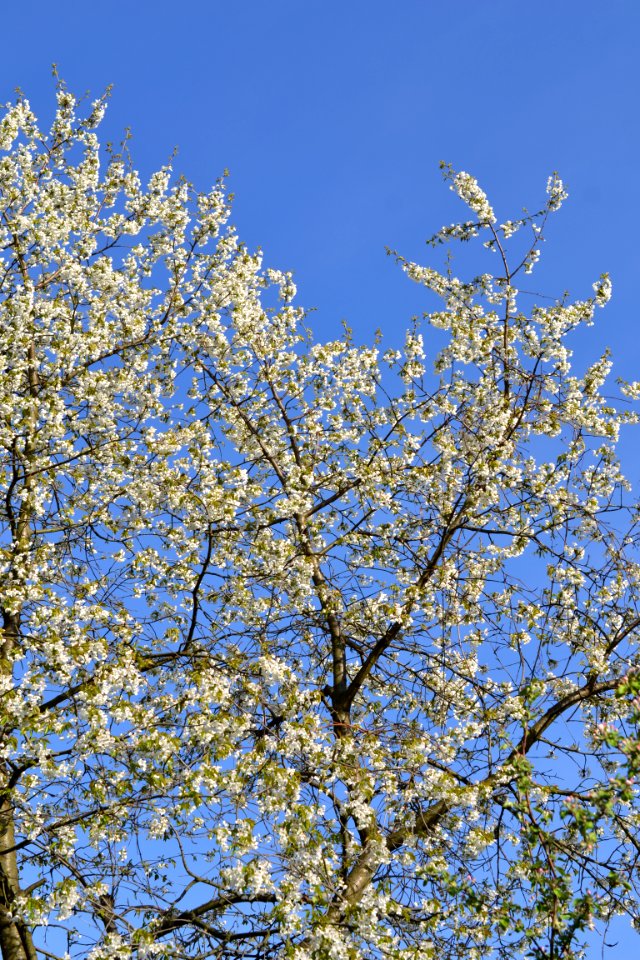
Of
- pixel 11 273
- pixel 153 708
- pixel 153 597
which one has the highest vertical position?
pixel 11 273

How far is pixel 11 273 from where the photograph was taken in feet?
40.9

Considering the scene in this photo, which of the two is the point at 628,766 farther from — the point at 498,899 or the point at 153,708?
the point at 153,708

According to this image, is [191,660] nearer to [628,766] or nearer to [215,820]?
[215,820]

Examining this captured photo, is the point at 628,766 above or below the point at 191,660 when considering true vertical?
below

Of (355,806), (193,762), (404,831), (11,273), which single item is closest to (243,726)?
(193,762)

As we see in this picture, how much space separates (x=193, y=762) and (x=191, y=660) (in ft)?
4.19

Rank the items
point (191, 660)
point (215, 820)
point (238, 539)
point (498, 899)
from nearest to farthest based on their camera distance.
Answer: point (215, 820) < point (498, 899) < point (191, 660) < point (238, 539)

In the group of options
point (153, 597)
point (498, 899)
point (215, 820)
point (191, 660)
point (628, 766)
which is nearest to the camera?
point (628, 766)

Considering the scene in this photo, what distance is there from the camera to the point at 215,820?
8.99m

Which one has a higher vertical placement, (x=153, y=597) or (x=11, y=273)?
(x=11, y=273)

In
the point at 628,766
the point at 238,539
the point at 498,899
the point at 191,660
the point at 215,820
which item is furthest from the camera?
the point at 238,539

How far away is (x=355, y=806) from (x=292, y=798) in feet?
2.22

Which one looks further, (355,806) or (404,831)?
(404,831)

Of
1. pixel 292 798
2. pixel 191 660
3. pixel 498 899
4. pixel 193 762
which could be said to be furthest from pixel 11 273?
pixel 498 899
